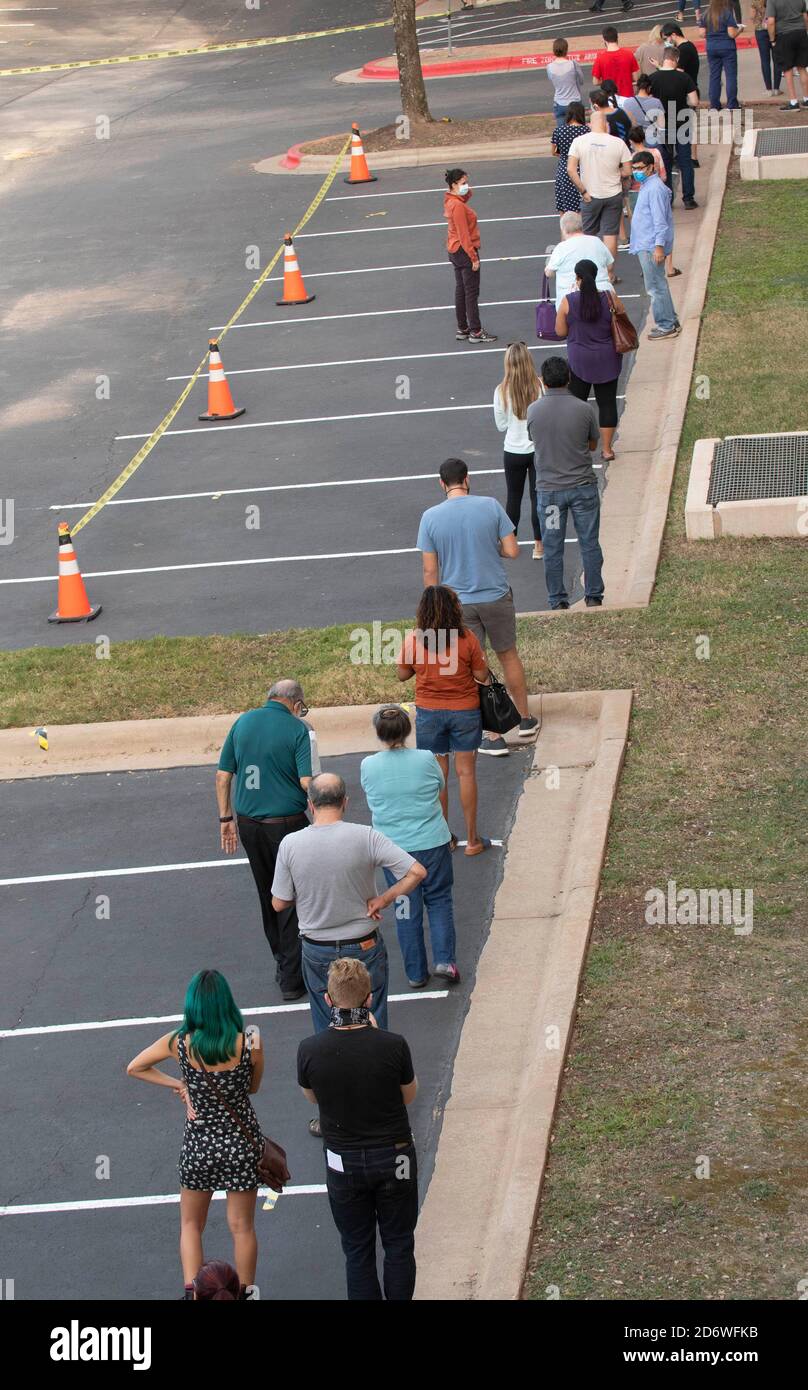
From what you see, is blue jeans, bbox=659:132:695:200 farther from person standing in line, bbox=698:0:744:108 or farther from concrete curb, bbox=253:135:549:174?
concrete curb, bbox=253:135:549:174

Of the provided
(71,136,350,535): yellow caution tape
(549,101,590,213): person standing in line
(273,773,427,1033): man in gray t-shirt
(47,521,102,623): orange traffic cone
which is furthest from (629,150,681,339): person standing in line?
(273,773,427,1033): man in gray t-shirt

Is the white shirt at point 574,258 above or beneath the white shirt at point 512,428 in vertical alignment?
above

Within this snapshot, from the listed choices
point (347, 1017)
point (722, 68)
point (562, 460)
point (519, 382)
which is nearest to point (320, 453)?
point (519, 382)

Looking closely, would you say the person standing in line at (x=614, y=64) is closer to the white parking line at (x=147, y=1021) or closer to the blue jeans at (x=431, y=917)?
the blue jeans at (x=431, y=917)

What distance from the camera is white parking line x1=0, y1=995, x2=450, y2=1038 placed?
8.95 metres

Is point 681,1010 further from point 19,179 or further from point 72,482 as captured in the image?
point 19,179

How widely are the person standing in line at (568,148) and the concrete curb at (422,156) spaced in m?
5.81

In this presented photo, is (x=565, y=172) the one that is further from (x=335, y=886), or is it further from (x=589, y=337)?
→ (x=335, y=886)

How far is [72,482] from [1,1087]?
395 inches

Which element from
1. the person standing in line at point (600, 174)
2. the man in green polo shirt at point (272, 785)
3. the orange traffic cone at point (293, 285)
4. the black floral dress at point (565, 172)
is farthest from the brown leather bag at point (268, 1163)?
the orange traffic cone at point (293, 285)

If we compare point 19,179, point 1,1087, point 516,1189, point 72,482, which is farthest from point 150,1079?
point 19,179

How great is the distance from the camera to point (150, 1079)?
22.4ft

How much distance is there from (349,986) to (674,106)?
1833 centimetres

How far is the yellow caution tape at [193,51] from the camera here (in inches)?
1700
